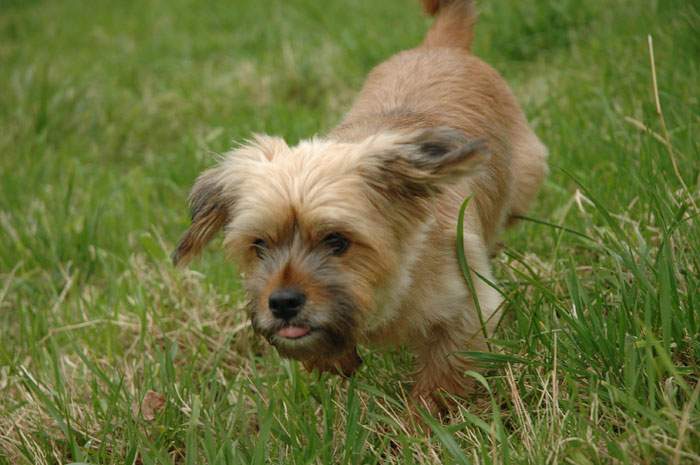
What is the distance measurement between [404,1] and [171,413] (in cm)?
687

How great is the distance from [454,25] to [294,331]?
93.3 inches

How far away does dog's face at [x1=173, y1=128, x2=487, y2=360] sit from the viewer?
2859 millimetres

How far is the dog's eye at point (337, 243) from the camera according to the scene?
2.97m

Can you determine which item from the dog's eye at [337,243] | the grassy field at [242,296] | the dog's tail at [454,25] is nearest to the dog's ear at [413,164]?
the dog's eye at [337,243]

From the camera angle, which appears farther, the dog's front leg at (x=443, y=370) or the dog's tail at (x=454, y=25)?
the dog's tail at (x=454, y=25)

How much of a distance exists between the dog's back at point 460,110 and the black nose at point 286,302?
818mm

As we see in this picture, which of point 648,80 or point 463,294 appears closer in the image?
point 463,294

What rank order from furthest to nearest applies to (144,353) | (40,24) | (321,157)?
(40,24) → (144,353) → (321,157)

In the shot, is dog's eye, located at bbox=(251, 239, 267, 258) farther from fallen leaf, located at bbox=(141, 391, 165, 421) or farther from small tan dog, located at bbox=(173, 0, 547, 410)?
fallen leaf, located at bbox=(141, 391, 165, 421)

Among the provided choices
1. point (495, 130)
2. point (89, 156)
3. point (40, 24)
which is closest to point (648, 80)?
point (495, 130)

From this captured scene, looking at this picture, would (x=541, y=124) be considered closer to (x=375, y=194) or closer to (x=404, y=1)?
(x=375, y=194)

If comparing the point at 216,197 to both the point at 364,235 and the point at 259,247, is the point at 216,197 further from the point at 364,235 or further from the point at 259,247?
the point at 364,235

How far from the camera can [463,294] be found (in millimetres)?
3287

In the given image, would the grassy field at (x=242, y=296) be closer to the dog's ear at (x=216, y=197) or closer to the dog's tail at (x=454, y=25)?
the dog's ear at (x=216, y=197)
